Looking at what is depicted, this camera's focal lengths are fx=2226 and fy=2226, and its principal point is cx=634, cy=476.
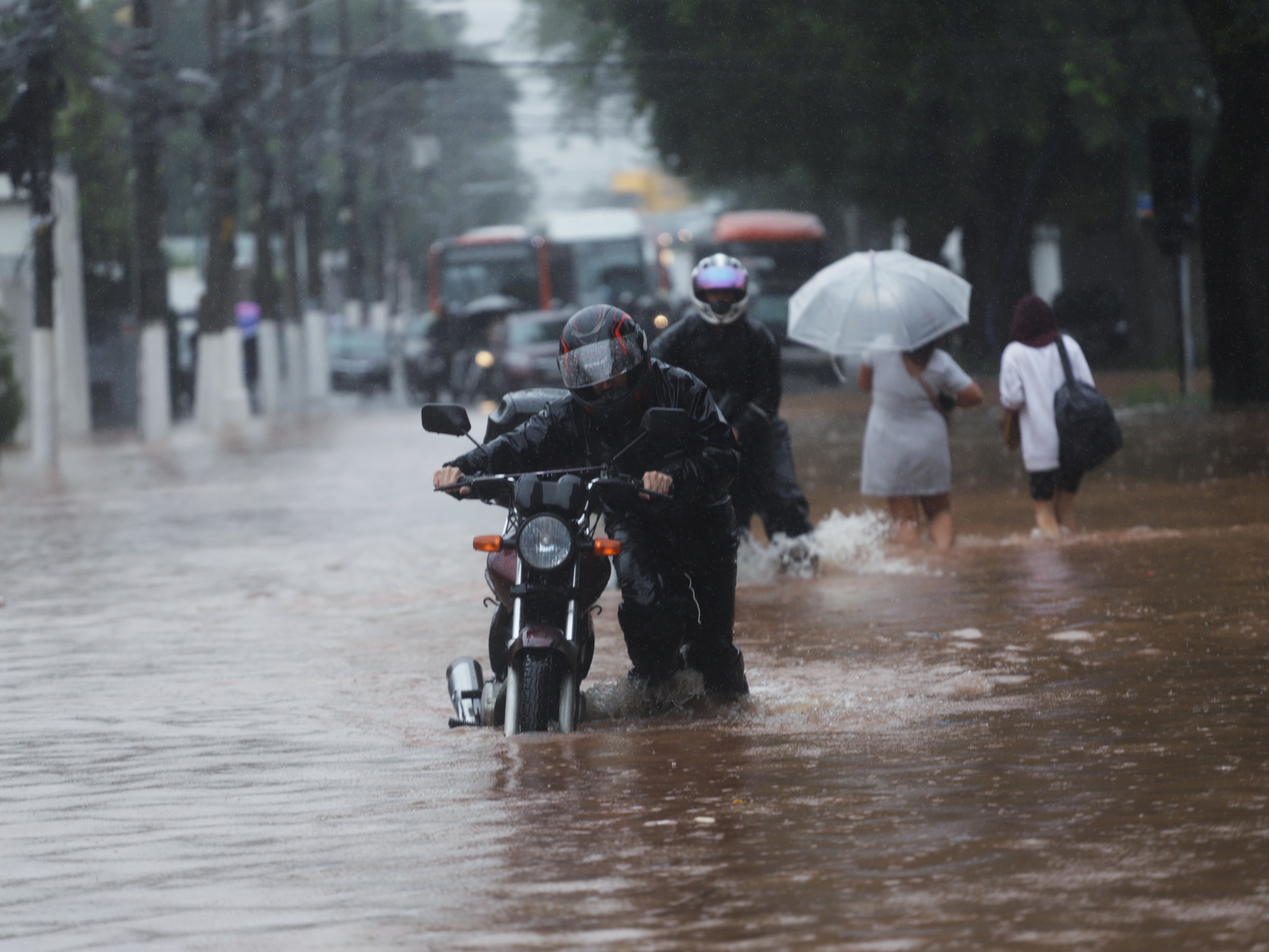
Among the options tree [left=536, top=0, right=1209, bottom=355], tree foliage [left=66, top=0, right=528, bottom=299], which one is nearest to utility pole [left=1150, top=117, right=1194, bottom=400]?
tree [left=536, top=0, right=1209, bottom=355]

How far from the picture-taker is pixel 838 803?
5.92m

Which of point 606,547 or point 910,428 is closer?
point 606,547

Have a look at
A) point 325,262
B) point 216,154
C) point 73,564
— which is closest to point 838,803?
point 73,564

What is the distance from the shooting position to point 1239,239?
26.3 meters

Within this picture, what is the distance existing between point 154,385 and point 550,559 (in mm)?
25809

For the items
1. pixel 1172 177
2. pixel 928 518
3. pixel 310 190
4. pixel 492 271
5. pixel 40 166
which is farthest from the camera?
pixel 492 271

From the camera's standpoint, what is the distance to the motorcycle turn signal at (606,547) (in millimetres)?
6793

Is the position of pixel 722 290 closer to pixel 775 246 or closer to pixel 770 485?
pixel 770 485

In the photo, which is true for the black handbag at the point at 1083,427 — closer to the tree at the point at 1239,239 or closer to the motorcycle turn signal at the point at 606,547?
the motorcycle turn signal at the point at 606,547

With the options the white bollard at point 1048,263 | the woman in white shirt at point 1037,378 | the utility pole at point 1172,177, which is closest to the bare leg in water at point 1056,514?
the woman in white shirt at point 1037,378

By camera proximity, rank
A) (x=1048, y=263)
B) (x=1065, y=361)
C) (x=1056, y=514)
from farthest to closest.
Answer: (x=1048, y=263)
(x=1056, y=514)
(x=1065, y=361)

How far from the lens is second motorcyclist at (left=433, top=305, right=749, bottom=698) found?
7.02m

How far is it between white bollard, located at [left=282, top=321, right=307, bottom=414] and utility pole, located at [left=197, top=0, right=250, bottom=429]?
6.56 meters

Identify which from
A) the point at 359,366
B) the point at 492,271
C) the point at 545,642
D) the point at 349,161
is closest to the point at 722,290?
the point at 545,642
